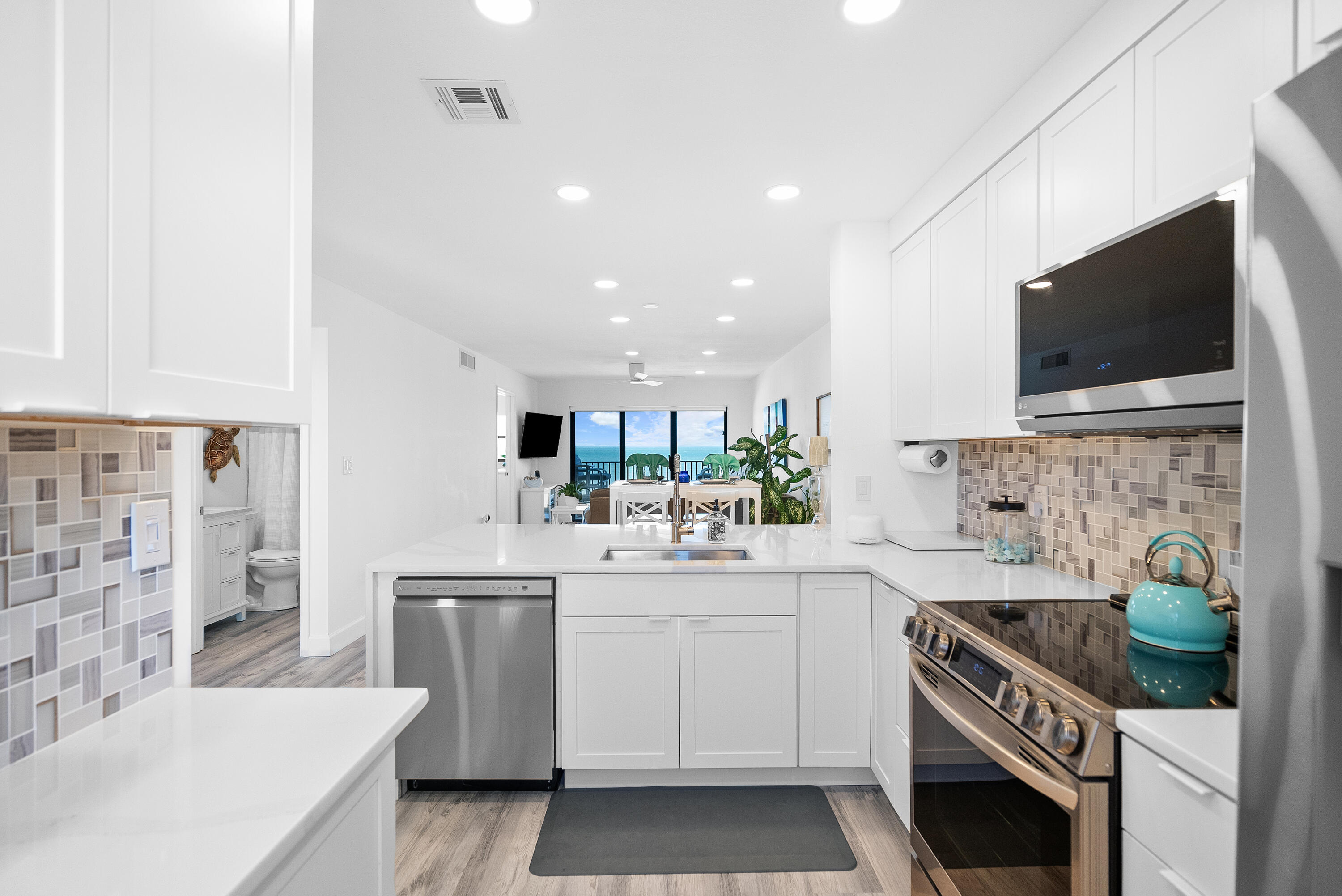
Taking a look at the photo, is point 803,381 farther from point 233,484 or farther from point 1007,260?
point 233,484

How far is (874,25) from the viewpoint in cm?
166

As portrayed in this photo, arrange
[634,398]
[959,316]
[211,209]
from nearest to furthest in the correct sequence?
1. [211,209]
2. [959,316]
3. [634,398]

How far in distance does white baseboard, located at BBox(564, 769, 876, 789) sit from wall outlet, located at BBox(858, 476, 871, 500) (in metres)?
1.14

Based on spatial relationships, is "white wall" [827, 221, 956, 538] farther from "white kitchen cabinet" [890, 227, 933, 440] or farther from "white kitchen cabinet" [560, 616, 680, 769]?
"white kitchen cabinet" [560, 616, 680, 769]

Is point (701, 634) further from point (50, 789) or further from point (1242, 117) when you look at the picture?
point (1242, 117)

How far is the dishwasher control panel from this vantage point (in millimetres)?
2439

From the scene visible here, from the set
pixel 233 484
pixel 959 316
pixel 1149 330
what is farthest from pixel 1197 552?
pixel 233 484

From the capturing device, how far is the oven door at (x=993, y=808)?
1100 mm

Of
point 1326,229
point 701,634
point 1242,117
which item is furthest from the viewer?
point 701,634

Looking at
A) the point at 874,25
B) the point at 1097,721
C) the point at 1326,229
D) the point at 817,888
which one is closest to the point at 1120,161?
the point at 874,25

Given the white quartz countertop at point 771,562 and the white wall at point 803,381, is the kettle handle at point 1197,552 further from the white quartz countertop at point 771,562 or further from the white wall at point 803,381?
the white wall at point 803,381

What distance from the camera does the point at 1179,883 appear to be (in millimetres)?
960

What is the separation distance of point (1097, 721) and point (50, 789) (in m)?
1.53

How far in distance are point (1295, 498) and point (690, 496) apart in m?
4.91
